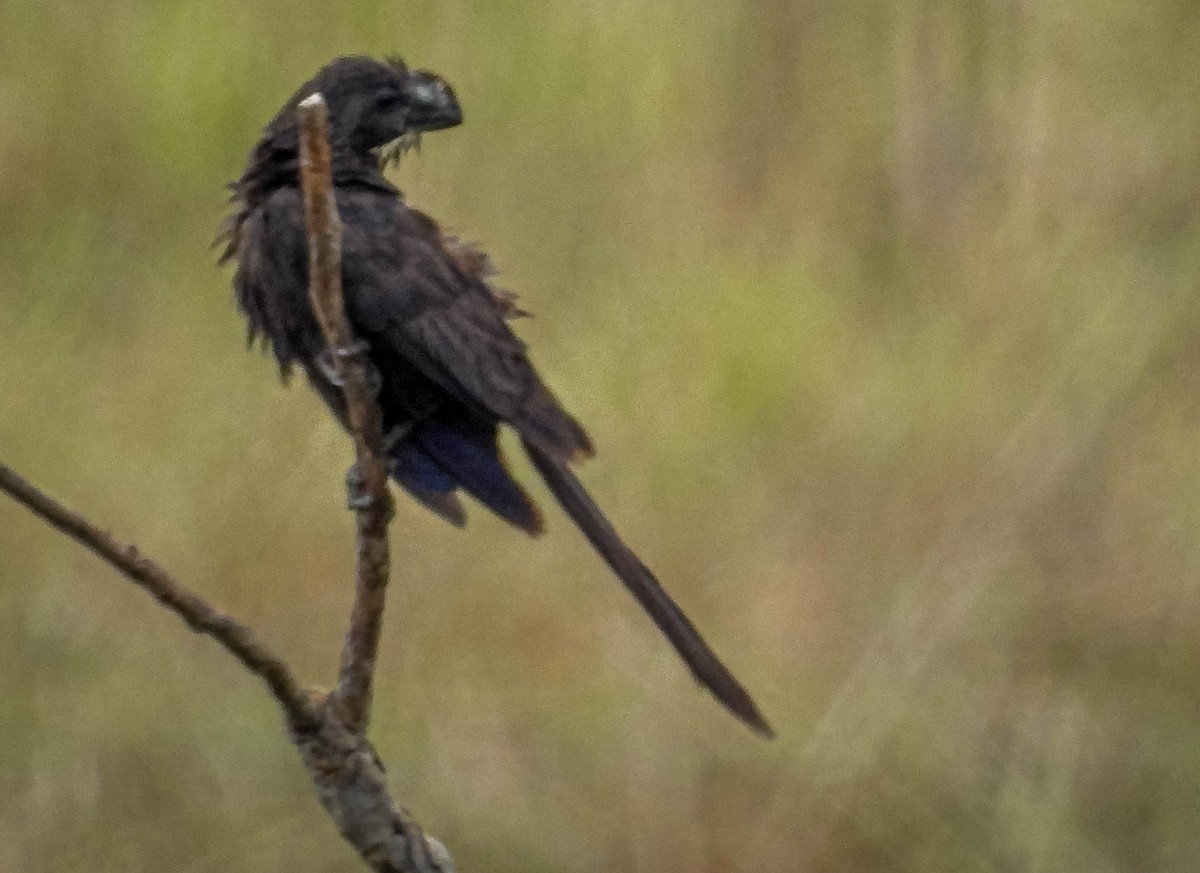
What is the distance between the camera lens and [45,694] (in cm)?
390

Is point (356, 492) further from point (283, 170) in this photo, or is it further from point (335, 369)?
point (283, 170)

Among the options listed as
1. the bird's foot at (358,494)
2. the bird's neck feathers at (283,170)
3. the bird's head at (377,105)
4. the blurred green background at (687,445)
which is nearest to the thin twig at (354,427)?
the bird's foot at (358,494)

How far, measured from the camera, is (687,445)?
408 cm

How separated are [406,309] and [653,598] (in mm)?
576

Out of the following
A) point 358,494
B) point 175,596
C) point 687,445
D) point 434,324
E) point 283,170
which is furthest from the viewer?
point 687,445

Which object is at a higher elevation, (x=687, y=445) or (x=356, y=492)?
(x=356, y=492)

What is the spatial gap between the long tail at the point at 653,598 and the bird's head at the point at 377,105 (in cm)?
60

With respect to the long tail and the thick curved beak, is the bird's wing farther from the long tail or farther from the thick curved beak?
the thick curved beak

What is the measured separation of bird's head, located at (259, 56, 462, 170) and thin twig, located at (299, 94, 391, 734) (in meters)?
0.67

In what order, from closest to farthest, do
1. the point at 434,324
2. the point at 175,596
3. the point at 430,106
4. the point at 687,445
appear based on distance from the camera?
the point at 175,596
the point at 434,324
the point at 430,106
the point at 687,445

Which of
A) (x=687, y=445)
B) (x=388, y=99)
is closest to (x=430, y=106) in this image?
(x=388, y=99)

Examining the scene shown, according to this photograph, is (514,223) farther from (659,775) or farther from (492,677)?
(659,775)

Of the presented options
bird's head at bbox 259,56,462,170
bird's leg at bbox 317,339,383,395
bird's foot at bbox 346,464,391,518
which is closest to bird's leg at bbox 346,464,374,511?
bird's foot at bbox 346,464,391,518

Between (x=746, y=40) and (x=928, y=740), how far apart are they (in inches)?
68.4
